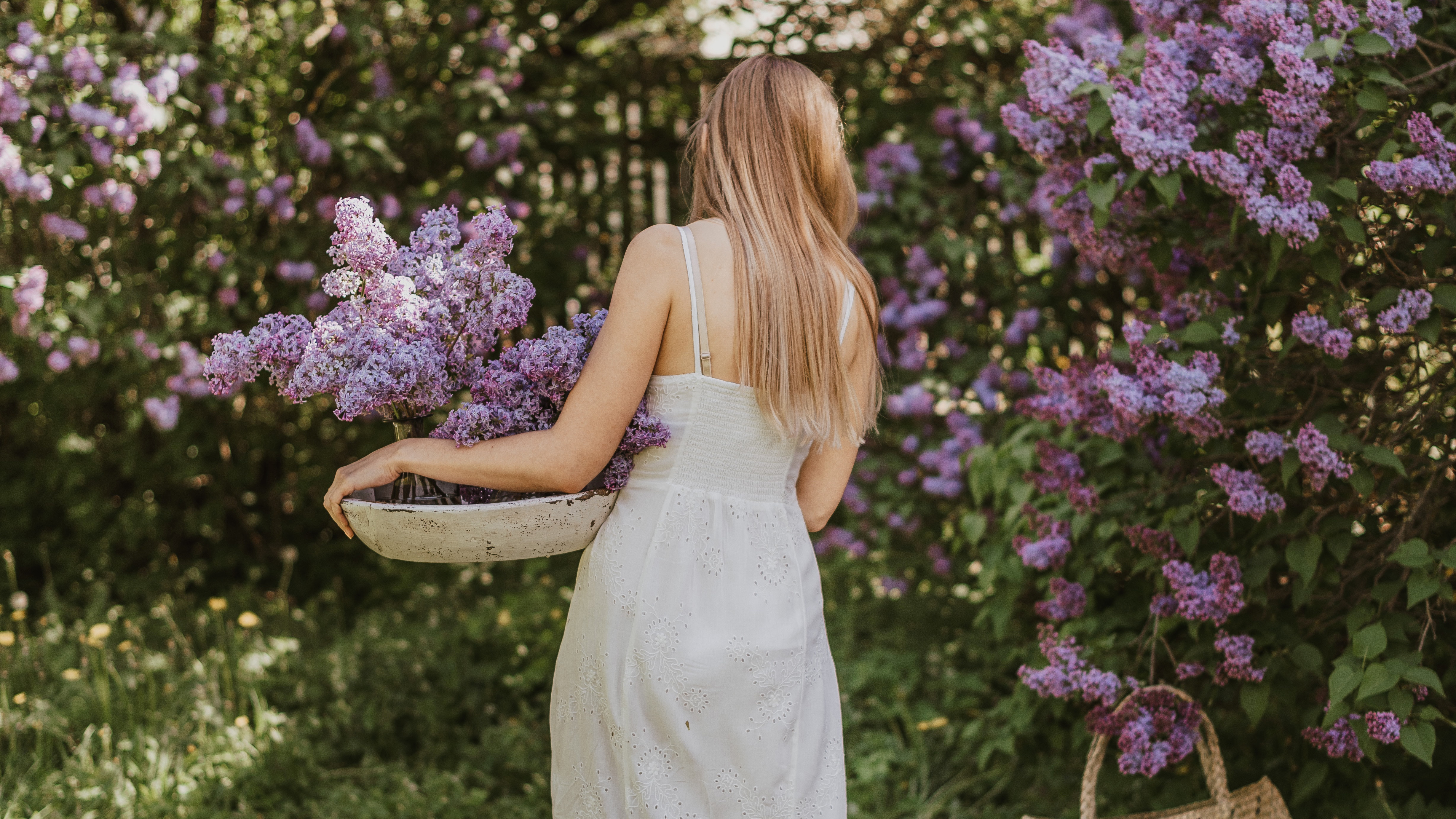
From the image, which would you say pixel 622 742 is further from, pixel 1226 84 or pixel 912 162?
pixel 912 162

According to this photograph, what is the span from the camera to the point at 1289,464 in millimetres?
1954

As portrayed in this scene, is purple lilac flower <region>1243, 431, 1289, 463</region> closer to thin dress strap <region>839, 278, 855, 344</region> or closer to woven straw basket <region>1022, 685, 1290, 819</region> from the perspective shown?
woven straw basket <region>1022, 685, 1290, 819</region>

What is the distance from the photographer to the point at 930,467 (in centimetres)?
361

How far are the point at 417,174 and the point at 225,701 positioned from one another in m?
1.88

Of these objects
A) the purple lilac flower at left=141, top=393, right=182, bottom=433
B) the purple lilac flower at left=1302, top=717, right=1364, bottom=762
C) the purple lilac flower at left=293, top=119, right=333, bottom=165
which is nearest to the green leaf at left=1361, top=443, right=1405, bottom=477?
the purple lilac flower at left=1302, top=717, right=1364, bottom=762

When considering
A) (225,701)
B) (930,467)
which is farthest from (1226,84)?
(225,701)

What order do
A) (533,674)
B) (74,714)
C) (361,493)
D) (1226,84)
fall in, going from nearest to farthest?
(361,493) → (1226,84) → (74,714) → (533,674)

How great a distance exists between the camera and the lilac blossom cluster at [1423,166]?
175 centimetres

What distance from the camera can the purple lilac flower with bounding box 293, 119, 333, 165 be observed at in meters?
3.34

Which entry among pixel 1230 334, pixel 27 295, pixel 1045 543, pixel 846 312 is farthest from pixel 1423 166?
pixel 27 295

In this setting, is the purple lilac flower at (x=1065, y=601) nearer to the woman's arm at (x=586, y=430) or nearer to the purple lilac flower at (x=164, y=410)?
the woman's arm at (x=586, y=430)

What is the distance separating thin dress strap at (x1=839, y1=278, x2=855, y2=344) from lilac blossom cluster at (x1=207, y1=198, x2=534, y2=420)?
1.54 ft

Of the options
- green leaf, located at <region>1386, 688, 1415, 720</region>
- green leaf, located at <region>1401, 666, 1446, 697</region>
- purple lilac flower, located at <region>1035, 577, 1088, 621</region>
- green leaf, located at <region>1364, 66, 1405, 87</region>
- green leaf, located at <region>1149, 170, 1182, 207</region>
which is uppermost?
green leaf, located at <region>1364, 66, 1405, 87</region>

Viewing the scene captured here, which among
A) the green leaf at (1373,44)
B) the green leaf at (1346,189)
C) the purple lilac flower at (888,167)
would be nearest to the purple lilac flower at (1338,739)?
the green leaf at (1346,189)
